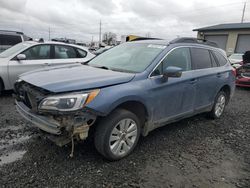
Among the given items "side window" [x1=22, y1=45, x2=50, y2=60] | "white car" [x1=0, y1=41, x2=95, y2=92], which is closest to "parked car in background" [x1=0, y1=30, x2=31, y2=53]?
"white car" [x1=0, y1=41, x2=95, y2=92]

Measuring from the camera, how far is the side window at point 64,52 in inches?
255

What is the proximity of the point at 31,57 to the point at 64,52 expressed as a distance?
1001mm

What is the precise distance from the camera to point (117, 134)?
2.91 meters

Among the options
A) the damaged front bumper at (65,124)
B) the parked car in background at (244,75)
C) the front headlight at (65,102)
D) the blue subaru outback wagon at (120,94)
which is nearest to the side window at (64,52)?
the blue subaru outback wagon at (120,94)

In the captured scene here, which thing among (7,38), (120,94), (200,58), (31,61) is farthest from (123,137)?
(7,38)

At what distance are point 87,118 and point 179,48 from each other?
2.18 meters

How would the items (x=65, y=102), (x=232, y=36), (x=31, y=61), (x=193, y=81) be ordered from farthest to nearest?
(x=232, y=36)
(x=31, y=61)
(x=193, y=81)
(x=65, y=102)

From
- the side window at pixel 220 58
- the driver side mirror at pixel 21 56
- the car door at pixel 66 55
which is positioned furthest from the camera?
the car door at pixel 66 55

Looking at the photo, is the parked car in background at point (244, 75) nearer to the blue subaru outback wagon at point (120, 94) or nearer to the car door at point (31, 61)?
the blue subaru outback wagon at point (120, 94)

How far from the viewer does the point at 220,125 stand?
4.79 m

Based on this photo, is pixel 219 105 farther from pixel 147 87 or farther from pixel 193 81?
pixel 147 87

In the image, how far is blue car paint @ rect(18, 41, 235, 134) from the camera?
8.71 ft

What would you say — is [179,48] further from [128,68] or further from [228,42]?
[228,42]

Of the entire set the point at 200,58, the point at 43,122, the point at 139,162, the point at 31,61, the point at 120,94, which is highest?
the point at 200,58
